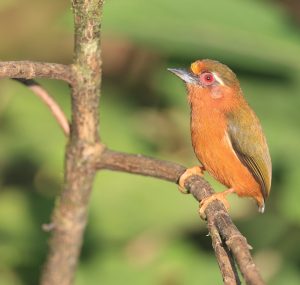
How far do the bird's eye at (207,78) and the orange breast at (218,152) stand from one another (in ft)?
0.34

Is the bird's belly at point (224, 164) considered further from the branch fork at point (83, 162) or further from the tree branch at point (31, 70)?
the tree branch at point (31, 70)

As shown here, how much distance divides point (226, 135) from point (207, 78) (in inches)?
11.3

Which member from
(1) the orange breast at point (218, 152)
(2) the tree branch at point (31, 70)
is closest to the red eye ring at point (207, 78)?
(1) the orange breast at point (218, 152)

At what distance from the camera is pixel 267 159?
3781mm

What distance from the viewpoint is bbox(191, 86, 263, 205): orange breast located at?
3648mm

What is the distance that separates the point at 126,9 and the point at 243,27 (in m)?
0.76

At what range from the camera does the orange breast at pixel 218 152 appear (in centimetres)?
365

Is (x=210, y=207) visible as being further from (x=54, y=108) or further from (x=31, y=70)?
(x=54, y=108)

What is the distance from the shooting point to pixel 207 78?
12.5 ft

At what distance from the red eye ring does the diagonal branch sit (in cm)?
97

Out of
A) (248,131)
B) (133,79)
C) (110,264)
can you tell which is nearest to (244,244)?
(248,131)

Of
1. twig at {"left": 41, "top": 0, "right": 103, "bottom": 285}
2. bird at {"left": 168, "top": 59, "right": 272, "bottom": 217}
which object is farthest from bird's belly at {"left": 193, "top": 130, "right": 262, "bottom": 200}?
twig at {"left": 41, "top": 0, "right": 103, "bottom": 285}

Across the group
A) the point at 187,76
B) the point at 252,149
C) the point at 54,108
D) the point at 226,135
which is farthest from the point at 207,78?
the point at 54,108

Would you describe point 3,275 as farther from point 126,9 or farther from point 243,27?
point 243,27
